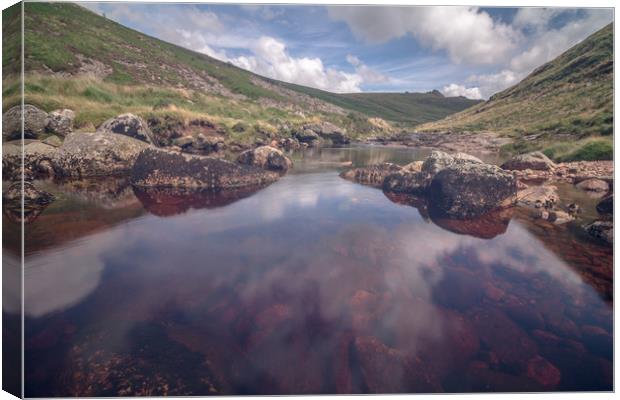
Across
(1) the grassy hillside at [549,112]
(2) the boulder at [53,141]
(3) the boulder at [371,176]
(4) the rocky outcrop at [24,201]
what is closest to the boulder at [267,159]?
(3) the boulder at [371,176]

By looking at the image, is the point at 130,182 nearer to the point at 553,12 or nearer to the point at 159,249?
the point at 159,249

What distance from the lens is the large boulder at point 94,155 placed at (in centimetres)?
867

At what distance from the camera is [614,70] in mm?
3334

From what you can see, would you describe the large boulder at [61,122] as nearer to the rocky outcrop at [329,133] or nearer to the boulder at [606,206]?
the boulder at [606,206]

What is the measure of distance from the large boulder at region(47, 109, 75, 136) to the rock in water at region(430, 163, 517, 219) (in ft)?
38.0

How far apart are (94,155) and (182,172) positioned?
10.9 ft

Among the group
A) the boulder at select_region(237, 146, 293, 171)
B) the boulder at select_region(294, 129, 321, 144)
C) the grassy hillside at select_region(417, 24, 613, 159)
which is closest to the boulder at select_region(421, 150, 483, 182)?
the grassy hillside at select_region(417, 24, 613, 159)

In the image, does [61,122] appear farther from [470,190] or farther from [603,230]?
[603,230]

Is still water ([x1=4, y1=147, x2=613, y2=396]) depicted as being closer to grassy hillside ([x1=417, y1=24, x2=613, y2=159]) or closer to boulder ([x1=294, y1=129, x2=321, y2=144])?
grassy hillside ([x1=417, y1=24, x2=613, y2=159])

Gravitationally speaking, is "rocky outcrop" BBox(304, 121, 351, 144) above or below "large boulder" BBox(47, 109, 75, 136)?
above

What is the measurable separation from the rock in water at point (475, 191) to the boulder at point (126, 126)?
37.1 ft

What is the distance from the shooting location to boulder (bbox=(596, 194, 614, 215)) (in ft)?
20.4

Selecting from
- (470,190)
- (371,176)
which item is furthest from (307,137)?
(470,190)

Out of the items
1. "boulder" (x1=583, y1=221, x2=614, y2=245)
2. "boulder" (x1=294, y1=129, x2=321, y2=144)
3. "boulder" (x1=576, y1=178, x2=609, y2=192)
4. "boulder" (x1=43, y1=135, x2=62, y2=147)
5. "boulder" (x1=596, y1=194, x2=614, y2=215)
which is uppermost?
A: "boulder" (x1=294, y1=129, x2=321, y2=144)
